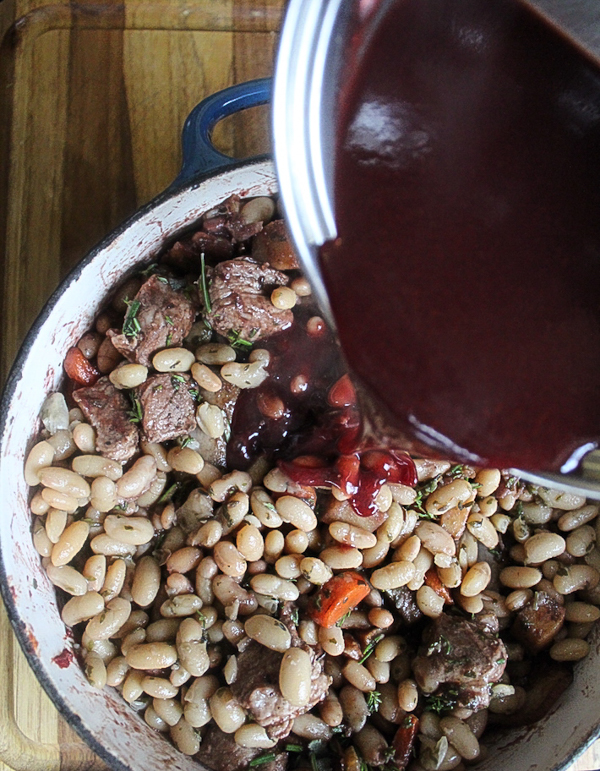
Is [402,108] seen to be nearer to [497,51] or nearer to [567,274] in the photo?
[497,51]

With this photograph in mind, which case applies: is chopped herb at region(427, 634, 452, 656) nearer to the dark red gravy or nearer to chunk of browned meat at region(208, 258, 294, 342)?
the dark red gravy

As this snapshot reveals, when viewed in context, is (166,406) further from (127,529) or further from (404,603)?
(404,603)

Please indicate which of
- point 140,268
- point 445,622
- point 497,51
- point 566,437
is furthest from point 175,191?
point 445,622

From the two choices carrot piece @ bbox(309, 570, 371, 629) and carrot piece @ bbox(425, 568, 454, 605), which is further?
carrot piece @ bbox(425, 568, 454, 605)

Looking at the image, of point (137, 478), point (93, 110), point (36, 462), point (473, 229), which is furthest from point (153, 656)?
point (93, 110)

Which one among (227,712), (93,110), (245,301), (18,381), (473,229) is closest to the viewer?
(473,229)

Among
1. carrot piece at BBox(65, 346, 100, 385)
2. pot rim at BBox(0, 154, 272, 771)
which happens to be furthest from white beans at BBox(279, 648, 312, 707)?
carrot piece at BBox(65, 346, 100, 385)

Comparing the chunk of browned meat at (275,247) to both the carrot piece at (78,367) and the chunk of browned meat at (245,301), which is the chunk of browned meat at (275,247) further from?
the carrot piece at (78,367)
